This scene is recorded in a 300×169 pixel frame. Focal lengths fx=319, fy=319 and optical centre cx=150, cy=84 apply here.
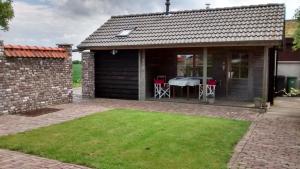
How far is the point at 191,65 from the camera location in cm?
1563

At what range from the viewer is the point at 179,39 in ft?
44.1

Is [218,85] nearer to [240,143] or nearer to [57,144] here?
[240,143]

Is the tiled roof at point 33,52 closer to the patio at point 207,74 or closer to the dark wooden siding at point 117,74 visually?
the dark wooden siding at point 117,74

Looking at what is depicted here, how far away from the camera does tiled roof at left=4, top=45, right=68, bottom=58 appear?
1047cm

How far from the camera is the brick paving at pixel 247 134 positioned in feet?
18.0

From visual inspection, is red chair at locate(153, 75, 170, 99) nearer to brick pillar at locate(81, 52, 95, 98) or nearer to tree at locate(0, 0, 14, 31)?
brick pillar at locate(81, 52, 95, 98)

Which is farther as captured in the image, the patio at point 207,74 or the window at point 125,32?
the window at point 125,32

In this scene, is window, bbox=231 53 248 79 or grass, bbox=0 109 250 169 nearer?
grass, bbox=0 109 250 169

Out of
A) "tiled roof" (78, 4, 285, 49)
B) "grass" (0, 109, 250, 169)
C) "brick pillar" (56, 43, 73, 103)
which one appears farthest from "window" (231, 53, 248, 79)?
"brick pillar" (56, 43, 73, 103)

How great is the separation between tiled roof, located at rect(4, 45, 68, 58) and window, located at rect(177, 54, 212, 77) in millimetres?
5755

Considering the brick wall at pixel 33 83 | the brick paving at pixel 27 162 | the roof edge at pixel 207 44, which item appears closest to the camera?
the brick paving at pixel 27 162

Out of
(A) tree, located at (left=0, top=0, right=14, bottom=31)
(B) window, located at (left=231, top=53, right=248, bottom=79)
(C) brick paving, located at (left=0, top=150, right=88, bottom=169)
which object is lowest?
(C) brick paving, located at (left=0, top=150, right=88, bottom=169)

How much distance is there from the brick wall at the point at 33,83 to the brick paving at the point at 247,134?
0.68m

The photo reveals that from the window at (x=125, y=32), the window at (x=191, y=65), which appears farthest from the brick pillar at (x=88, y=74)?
the window at (x=191, y=65)
